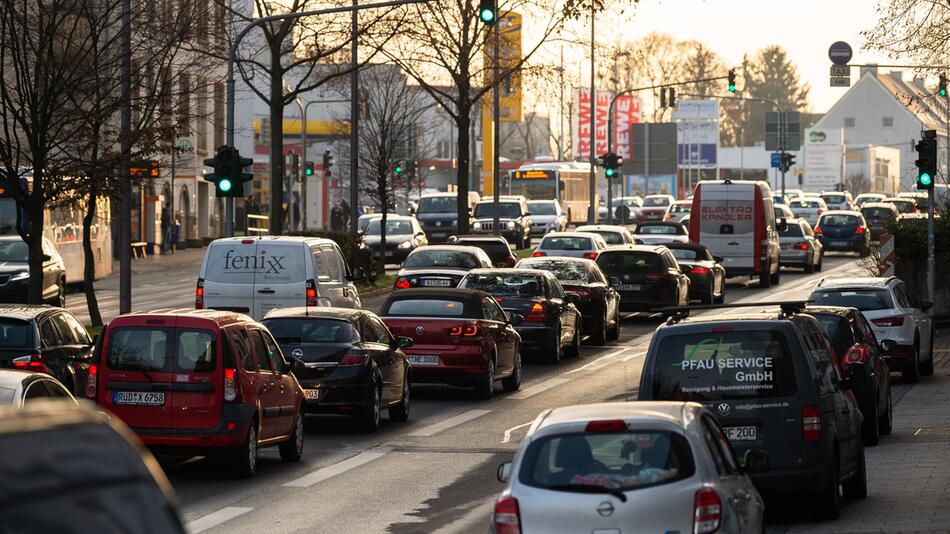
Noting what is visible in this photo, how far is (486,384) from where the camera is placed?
23.5 metres

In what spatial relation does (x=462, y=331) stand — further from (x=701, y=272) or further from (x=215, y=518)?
(x=701, y=272)

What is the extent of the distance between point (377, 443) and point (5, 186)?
10374mm

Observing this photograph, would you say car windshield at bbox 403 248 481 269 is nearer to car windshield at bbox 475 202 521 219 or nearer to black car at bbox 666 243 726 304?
black car at bbox 666 243 726 304

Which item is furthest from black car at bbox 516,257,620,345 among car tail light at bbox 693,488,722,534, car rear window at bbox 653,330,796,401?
car tail light at bbox 693,488,722,534

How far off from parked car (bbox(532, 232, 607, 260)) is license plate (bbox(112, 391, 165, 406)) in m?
26.9

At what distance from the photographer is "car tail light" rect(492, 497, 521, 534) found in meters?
8.96

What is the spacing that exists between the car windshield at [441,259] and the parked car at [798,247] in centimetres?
1966

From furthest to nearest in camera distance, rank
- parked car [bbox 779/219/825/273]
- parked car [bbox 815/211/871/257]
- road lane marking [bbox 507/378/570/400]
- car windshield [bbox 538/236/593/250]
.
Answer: parked car [bbox 815/211/871/257]
parked car [bbox 779/219/825/273]
car windshield [bbox 538/236/593/250]
road lane marking [bbox 507/378/570/400]

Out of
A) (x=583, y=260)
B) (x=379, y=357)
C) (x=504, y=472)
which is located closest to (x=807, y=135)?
(x=583, y=260)

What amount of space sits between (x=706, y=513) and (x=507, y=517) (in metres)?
0.99

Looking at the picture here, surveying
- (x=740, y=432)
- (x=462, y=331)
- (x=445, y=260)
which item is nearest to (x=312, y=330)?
(x=462, y=331)

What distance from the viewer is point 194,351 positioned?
16.1 metres

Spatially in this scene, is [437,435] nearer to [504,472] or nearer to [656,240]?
[504,472]

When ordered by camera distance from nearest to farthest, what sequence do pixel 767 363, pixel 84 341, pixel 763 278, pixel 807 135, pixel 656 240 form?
pixel 767 363 → pixel 84 341 → pixel 763 278 → pixel 656 240 → pixel 807 135
